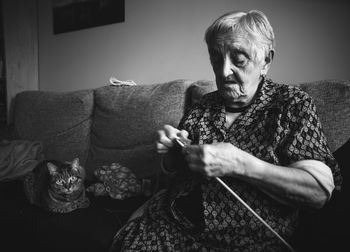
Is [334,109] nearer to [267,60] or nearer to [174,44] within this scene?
[267,60]

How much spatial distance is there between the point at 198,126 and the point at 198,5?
1.06m

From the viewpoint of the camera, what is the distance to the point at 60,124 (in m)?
1.92

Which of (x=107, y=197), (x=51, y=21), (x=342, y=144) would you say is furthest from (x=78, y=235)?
(x=51, y=21)

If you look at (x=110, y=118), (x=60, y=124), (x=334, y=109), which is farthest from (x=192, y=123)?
(x=60, y=124)

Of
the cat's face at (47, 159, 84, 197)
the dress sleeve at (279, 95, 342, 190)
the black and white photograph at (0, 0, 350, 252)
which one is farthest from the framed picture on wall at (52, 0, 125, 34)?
the dress sleeve at (279, 95, 342, 190)

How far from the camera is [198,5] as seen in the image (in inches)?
64.1

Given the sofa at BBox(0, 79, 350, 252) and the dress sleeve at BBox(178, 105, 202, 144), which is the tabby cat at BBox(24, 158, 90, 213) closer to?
the sofa at BBox(0, 79, 350, 252)

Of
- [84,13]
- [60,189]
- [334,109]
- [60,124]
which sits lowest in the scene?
[60,189]

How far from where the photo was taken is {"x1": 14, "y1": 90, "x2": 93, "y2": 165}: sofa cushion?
6.14 feet

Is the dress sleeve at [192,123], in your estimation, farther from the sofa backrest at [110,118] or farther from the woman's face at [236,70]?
the sofa backrest at [110,118]

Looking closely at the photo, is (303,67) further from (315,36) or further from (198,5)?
(198,5)

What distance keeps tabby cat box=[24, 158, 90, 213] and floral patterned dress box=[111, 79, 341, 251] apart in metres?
0.44

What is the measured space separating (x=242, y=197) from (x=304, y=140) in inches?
9.1

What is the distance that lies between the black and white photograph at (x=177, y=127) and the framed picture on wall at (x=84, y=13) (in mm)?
12
